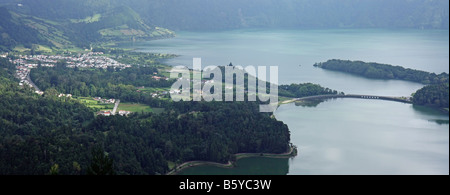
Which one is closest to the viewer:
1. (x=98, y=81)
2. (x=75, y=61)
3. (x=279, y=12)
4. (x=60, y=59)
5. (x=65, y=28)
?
(x=98, y=81)

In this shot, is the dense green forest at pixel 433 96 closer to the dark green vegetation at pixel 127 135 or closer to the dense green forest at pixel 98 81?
the dark green vegetation at pixel 127 135

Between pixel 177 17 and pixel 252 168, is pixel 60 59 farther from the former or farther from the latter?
pixel 177 17

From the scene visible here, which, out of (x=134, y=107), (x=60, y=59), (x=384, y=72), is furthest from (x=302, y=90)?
(x=60, y=59)

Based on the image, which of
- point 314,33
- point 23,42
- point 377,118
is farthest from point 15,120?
point 314,33

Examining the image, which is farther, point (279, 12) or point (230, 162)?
point (279, 12)

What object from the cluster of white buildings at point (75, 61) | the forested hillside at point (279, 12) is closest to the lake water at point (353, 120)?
the cluster of white buildings at point (75, 61)

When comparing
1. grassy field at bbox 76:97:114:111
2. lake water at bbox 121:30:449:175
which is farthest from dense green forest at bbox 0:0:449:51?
grassy field at bbox 76:97:114:111

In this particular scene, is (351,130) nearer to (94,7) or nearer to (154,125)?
(154,125)

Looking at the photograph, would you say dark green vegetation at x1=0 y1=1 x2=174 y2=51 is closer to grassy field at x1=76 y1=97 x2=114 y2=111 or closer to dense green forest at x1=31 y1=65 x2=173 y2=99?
dense green forest at x1=31 y1=65 x2=173 y2=99
